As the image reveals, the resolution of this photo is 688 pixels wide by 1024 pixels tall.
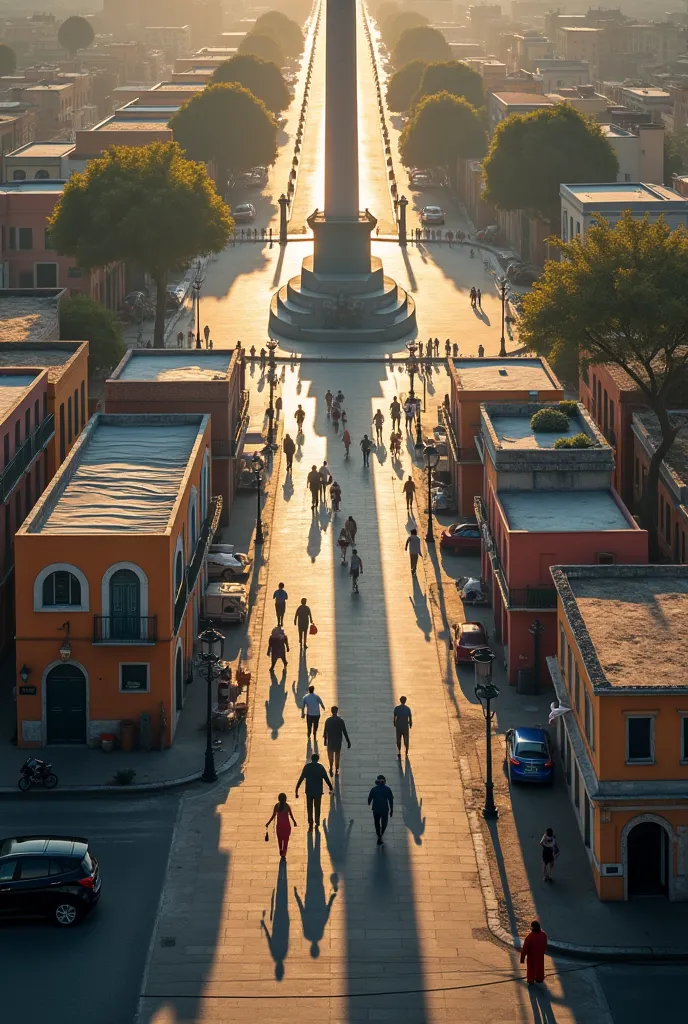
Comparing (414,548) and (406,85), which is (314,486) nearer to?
(414,548)

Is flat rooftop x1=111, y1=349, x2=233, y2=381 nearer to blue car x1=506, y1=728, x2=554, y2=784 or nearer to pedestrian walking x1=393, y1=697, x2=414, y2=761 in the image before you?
pedestrian walking x1=393, y1=697, x2=414, y2=761

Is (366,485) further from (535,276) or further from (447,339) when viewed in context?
(535,276)

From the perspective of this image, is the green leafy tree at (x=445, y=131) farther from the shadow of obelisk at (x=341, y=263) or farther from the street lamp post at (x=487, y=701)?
the street lamp post at (x=487, y=701)

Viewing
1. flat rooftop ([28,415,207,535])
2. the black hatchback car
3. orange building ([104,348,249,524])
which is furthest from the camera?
orange building ([104,348,249,524])

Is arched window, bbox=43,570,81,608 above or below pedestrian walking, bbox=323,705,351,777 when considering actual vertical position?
above

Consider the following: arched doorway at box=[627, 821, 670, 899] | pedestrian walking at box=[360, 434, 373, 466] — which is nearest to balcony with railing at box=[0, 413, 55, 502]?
pedestrian walking at box=[360, 434, 373, 466]

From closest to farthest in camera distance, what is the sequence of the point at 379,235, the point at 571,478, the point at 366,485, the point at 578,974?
the point at 578,974
the point at 571,478
the point at 366,485
the point at 379,235

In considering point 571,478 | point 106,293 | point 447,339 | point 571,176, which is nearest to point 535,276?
point 571,176
